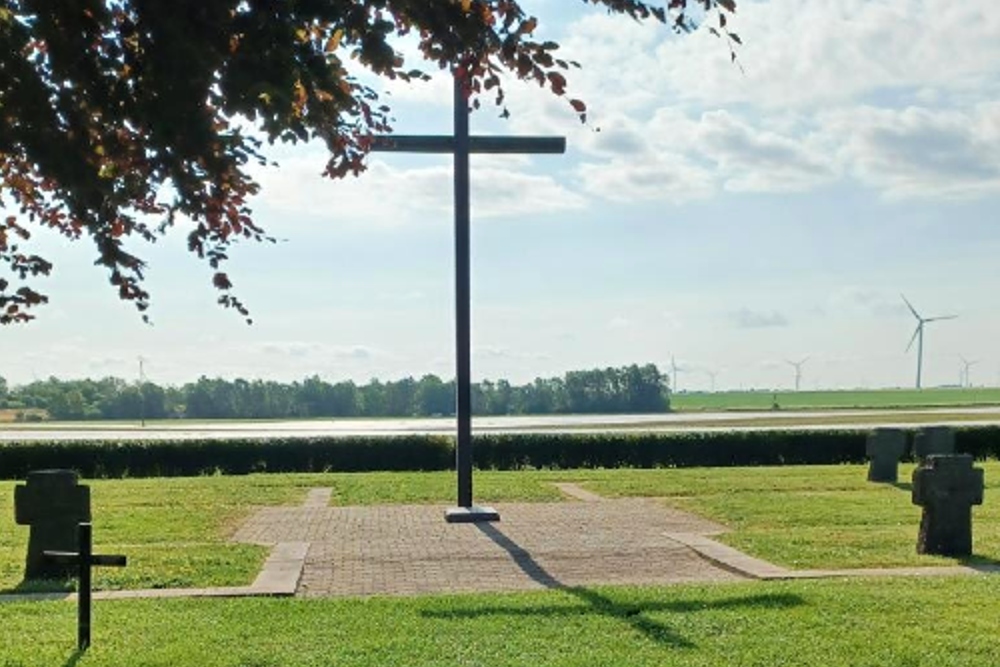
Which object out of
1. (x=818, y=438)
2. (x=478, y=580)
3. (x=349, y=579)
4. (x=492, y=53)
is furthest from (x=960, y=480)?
(x=818, y=438)

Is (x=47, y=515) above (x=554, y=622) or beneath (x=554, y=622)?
above

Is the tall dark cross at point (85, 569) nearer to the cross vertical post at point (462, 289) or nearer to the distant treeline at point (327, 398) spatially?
the cross vertical post at point (462, 289)

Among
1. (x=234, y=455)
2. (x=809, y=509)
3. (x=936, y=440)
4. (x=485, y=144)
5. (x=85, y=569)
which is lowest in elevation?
(x=809, y=509)

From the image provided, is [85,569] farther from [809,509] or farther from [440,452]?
[440,452]

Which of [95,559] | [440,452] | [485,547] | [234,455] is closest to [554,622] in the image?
[95,559]

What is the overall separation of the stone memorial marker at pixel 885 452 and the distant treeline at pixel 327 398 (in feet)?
211

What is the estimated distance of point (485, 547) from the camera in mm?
10789

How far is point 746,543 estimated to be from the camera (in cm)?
1066

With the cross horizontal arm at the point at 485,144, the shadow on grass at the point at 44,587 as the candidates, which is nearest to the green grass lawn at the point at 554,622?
the shadow on grass at the point at 44,587

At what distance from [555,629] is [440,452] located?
20183 millimetres

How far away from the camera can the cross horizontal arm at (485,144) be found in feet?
42.2

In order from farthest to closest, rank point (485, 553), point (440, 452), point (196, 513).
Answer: point (440, 452)
point (196, 513)
point (485, 553)

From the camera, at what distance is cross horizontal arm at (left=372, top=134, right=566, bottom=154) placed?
12.9 meters

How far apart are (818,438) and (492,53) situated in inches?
976
